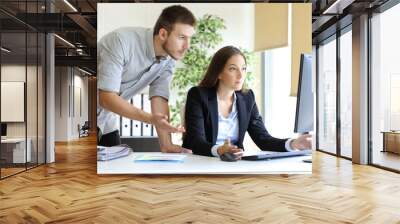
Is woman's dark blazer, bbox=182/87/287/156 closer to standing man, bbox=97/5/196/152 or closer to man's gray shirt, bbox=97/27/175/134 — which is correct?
standing man, bbox=97/5/196/152

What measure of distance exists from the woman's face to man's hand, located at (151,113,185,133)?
2.92 ft

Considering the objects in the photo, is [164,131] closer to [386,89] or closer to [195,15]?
[195,15]

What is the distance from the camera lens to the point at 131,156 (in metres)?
6.02

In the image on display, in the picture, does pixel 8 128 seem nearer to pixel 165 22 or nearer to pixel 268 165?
pixel 165 22

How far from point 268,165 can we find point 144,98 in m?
2.00

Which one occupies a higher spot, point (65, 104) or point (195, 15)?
point (195, 15)

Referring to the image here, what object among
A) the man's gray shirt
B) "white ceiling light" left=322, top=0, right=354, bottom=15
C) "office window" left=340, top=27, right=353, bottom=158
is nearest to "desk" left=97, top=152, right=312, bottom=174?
the man's gray shirt

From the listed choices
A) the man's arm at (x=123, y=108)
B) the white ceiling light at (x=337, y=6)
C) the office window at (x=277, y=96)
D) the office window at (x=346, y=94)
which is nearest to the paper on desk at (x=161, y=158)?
the man's arm at (x=123, y=108)

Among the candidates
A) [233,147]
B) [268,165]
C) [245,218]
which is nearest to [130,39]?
[233,147]

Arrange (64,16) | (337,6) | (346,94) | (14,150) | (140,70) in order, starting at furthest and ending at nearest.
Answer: (346,94) < (64,16) < (14,150) < (337,6) < (140,70)

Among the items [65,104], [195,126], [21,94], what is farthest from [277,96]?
[65,104]

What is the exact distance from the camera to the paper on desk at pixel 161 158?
5.92 m

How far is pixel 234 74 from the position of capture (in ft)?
19.5

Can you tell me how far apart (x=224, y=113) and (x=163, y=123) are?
2.85 ft
